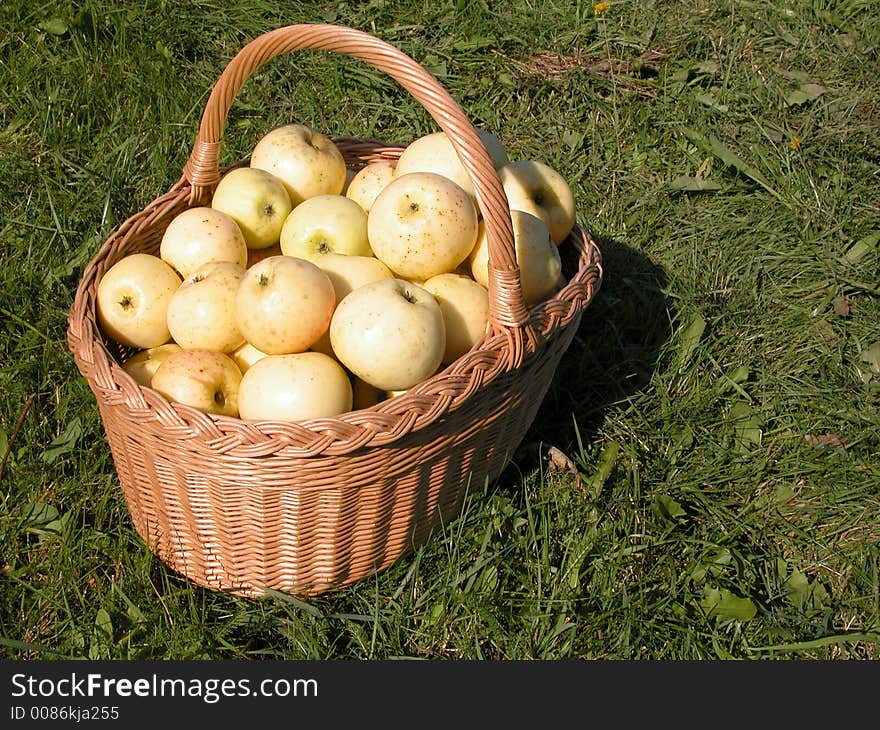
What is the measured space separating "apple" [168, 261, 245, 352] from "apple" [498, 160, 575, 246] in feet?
2.76

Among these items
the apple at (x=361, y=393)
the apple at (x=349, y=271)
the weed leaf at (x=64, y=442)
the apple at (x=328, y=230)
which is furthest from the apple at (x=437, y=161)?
the weed leaf at (x=64, y=442)

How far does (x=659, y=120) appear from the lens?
4.25 meters

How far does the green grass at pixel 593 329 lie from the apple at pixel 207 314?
0.60m

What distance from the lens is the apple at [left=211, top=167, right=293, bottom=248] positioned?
2.63 m

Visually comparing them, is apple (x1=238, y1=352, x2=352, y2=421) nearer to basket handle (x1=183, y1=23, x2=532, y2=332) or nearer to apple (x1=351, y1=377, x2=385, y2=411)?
apple (x1=351, y1=377, x2=385, y2=411)

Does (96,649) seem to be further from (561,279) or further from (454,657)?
(561,279)

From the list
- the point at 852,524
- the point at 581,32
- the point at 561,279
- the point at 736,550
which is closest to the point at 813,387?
the point at 852,524

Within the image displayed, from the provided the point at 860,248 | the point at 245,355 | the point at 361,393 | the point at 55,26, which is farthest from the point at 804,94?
the point at 55,26

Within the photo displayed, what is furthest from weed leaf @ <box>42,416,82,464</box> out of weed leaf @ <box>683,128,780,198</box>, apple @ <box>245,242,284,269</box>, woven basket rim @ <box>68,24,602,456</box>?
weed leaf @ <box>683,128,780,198</box>

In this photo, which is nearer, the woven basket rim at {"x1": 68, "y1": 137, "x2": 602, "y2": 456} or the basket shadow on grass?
the woven basket rim at {"x1": 68, "y1": 137, "x2": 602, "y2": 456}

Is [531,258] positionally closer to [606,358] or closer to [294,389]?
[294,389]

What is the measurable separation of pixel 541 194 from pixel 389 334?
88 centimetres

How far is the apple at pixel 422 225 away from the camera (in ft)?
7.53

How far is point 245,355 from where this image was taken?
7.93ft
